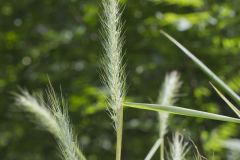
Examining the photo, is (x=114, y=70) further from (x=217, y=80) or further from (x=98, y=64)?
(x=98, y=64)

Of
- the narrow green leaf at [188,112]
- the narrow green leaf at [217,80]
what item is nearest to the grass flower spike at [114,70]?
the narrow green leaf at [188,112]

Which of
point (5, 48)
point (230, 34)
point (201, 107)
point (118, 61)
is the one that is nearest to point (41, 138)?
point (5, 48)

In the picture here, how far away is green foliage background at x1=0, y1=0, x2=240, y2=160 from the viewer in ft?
7.69

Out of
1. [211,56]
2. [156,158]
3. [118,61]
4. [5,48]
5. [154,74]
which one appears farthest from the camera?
[5,48]

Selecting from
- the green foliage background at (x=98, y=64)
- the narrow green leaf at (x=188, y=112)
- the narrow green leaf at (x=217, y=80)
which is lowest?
the narrow green leaf at (x=188, y=112)

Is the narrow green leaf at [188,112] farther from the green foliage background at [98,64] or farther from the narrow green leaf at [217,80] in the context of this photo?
the green foliage background at [98,64]

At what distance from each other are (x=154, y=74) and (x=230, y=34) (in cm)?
39

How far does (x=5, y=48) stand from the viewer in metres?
2.72

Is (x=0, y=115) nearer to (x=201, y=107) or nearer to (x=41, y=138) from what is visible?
(x=41, y=138)

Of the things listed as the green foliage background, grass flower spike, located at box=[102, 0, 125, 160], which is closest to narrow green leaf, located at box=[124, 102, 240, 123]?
grass flower spike, located at box=[102, 0, 125, 160]

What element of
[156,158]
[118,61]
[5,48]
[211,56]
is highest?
[5,48]

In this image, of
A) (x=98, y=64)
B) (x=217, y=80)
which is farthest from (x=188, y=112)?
(x=98, y=64)

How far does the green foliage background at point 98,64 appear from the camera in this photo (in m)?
2.34

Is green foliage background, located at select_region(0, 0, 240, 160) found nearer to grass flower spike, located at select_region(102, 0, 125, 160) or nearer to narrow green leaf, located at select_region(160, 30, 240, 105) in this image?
narrow green leaf, located at select_region(160, 30, 240, 105)
